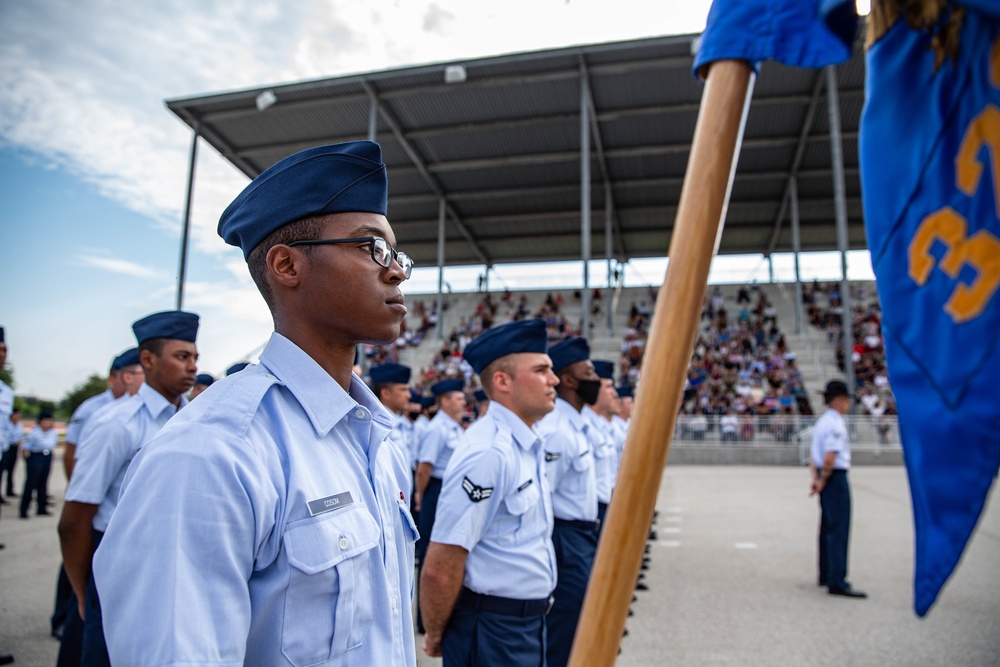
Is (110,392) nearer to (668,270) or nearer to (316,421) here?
(316,421)

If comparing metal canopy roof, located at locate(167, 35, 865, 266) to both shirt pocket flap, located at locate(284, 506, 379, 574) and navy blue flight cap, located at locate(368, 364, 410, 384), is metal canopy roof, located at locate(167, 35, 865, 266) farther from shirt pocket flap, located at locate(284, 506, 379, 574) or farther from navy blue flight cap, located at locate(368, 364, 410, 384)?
shirt pocket flap, located at locate(284, 506, 379, 574)

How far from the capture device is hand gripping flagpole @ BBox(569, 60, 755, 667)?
2.92 ft

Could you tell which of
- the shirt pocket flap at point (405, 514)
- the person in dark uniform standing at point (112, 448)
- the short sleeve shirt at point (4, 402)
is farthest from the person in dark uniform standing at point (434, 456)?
the shirt pocket flap at point (405, 514)

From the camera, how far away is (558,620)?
3893 mm

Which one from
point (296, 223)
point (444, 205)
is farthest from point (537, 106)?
point (296, 223)

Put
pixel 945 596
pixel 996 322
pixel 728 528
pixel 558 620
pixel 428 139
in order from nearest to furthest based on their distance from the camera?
pixel 996 322
pixel 558 620
pixel 945 596
pixel 728 528
pixel 428 139

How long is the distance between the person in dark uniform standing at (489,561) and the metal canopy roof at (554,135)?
1674cm

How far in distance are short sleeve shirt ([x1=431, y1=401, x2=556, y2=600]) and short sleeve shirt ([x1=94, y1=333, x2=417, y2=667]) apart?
4.45ft

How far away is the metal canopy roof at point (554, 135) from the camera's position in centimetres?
1872

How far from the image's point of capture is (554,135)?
21797mm

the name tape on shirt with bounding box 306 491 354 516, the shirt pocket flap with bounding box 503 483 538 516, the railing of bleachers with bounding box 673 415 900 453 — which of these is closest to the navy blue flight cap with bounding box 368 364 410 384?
the shirt pocket flap with bounding box 503 483 538 516

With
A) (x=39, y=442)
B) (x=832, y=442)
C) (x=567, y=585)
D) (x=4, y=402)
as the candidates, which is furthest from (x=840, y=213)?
(x=39, y=442)

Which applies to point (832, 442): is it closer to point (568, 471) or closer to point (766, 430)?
point (568, 471)

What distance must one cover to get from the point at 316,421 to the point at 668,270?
2.40 ft
